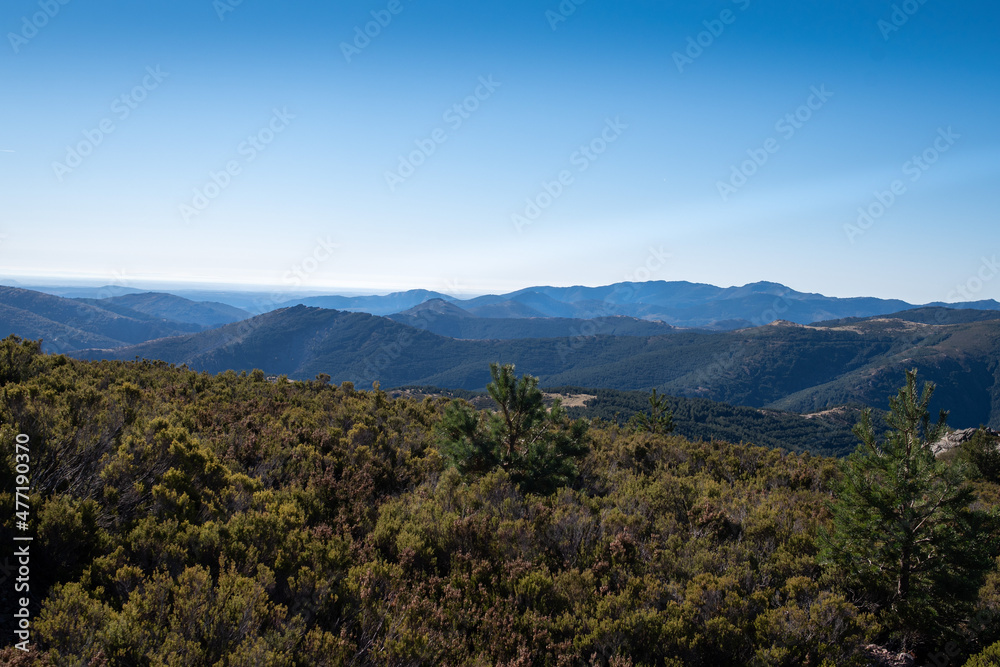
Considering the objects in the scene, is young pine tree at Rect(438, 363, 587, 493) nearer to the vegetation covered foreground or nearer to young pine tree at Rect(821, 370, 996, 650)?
the vegetation covered foreground

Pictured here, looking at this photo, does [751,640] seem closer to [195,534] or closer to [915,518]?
[915,518]

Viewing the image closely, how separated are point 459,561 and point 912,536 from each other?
6.56m

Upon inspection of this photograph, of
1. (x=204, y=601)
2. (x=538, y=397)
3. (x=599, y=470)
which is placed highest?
(x=538, y=397)

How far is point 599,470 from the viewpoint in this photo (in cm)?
1295

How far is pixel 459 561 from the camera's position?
6.87 metres

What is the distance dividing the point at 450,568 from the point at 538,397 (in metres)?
4.62

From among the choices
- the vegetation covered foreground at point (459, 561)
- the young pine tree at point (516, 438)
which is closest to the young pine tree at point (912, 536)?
the vegetation covered foreground at point (459, 561)

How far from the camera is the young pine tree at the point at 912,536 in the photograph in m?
6.22

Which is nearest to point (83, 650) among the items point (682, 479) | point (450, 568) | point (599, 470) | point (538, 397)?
point (450, 568)

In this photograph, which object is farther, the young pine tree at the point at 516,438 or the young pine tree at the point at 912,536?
the young pine tree at the point at 516,438

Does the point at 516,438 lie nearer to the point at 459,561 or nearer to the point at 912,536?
the point at 459,561

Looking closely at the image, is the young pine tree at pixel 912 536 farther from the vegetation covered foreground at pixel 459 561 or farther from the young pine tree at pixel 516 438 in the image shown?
the young pine tree at pixel 516 438

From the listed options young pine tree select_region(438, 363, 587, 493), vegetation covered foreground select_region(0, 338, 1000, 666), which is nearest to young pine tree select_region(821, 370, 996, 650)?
vegetation covered foreground select_region(0, 338, 1000, 666)

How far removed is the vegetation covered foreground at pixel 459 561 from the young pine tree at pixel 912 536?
1.2 inches
